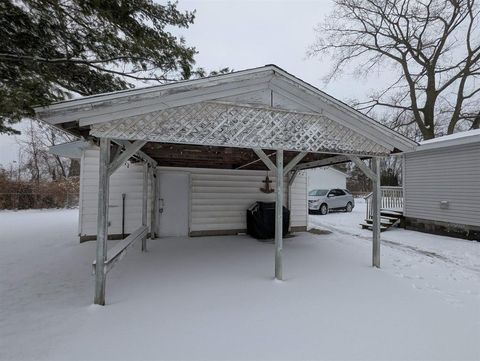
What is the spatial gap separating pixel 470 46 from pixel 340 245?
16.9 metres

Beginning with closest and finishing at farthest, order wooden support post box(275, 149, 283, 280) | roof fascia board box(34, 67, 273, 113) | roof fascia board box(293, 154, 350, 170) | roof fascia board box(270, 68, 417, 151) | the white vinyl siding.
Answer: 1. roof fascia board box(34, 67, 273, 113)
2. roof fascia board box(270, 68, 417, 151)
3. wooden support post box(275, 149, 283, 280)
4. roof fascia board box(293, 154, 350, 170)
5. the white vinyl siding

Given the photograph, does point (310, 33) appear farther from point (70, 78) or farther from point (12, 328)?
point (12, 328)

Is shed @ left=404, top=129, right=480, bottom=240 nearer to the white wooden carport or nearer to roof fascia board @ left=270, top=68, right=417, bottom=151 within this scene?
roof fascia board @ left=270, top=68, right=417, bottom=151

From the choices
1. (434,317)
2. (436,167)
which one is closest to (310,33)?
(436,167)

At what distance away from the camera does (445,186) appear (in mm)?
8578

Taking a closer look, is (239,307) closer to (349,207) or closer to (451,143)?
(451,143)

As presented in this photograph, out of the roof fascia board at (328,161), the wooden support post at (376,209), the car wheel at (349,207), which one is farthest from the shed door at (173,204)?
the car wheel at (349,207)

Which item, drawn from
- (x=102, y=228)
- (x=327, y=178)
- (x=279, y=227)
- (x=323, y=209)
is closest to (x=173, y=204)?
(x=279, y=227)

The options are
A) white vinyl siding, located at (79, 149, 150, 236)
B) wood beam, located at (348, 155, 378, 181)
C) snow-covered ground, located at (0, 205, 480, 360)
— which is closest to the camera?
snow-covered ground, located at (0, 205, 480, 360)

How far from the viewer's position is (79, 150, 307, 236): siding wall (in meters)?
7.09

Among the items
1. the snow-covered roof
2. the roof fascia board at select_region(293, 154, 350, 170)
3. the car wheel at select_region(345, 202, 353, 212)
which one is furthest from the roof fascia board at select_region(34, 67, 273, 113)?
the car wheel at select_region(345, 202, 353, 212)

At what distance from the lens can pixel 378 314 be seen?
3.29 meters

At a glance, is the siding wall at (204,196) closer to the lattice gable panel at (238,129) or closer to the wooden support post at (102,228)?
the wooden support post at (102,228)

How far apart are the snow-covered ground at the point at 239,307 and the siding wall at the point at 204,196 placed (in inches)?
54.8
